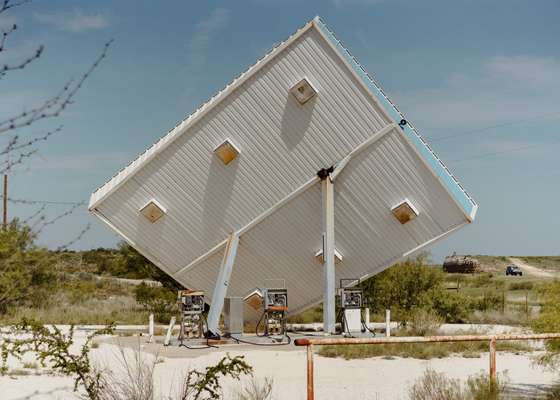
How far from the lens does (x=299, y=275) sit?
2116 centimetres

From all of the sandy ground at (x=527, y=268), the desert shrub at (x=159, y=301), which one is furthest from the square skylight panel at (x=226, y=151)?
the sandy ground at (x=527, y=268)

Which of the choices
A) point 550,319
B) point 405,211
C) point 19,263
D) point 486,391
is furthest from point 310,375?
point 405,211

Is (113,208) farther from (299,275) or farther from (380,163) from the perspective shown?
(380,163)

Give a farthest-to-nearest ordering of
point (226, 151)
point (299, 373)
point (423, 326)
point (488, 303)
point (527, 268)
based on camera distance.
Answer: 1. point (527, 268)
2. point (488, 303)
3. point (423, 326)
4. point (226, 151)
5. point (299, 373)

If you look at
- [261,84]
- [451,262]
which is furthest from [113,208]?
[451,262]

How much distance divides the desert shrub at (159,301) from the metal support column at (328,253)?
924 centimetres

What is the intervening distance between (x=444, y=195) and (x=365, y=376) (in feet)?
25.0

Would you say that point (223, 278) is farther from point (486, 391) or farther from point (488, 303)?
point (488, 303)

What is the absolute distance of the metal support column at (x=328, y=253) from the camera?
19.8 metres

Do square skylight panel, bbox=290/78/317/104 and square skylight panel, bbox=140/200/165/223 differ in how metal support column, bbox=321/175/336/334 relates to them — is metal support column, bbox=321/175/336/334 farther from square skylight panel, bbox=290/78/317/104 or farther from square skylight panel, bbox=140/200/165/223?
square skylight panel, bbox=140/200/165/223

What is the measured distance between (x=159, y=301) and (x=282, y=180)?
11128 mm

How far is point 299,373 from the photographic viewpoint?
1422 cm

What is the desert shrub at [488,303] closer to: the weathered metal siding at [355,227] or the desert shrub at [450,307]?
the desert shrub at [450,307]

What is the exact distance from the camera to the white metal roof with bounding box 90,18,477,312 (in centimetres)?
1930
